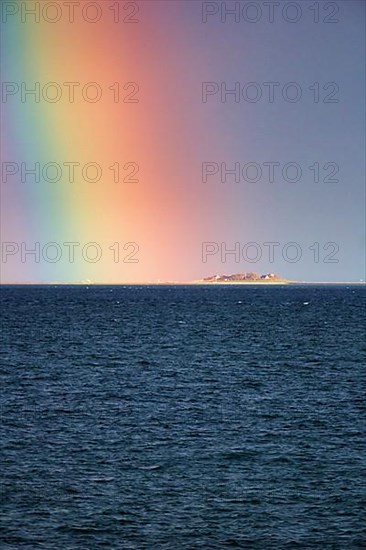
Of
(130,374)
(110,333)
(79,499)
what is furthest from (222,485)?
(110,333)

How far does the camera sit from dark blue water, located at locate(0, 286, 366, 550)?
2872 cm

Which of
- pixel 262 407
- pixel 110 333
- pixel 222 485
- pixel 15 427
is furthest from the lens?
pixel 110 333

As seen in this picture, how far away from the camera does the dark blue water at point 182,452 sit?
28719 mm

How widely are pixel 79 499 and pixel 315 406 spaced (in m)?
22.1

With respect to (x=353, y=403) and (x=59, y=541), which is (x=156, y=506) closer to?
(x=59, y=541)

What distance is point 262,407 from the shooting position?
50375 mm

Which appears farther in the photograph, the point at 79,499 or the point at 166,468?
the point at 166,468

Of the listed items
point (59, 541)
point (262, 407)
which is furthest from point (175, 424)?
point (59, 541)

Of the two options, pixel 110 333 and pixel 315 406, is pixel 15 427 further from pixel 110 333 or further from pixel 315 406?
pixel 110 333

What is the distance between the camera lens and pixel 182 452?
3888 cm

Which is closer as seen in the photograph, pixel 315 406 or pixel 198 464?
pixel 198 464

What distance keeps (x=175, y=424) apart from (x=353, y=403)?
38.6 feet

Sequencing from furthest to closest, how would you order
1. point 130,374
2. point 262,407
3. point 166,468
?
1. point 130,374
2. point 262,407
3. point 166,468

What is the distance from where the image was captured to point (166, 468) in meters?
36.2
